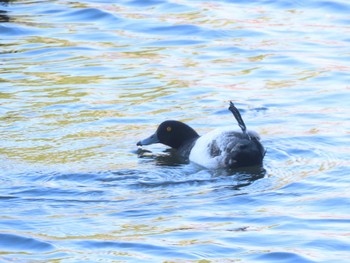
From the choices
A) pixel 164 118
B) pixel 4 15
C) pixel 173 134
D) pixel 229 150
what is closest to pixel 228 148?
pixel 229 150

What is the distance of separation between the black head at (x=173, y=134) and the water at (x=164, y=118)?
23cm

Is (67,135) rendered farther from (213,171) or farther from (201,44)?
(201,44)

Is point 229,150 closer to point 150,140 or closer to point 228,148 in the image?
point 228,148

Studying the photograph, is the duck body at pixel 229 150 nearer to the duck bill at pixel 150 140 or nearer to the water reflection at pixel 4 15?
the duck bill at pixel 150 140

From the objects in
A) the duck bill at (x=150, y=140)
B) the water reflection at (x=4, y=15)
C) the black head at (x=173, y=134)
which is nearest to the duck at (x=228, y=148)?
the duck bill at (x=150, y=140)

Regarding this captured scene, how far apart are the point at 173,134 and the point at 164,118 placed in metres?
0.94

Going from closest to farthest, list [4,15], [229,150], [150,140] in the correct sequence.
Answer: [229,150] → [150,140] → [4,15]

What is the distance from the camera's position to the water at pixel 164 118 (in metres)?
8.52

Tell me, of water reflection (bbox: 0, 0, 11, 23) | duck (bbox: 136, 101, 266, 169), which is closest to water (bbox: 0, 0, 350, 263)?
water reflection (bbox: 0, 0, 11, 23)

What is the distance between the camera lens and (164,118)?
1285 cm

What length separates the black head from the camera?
468 inches

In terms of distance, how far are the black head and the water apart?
0.77 ft

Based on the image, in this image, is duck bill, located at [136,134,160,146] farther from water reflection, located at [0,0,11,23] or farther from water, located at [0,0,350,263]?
water reflection, located at [0,0,11,23]

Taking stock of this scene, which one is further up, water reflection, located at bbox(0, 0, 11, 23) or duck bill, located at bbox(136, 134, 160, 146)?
water reflection, located at bbox(0, 0, 11, 23)
